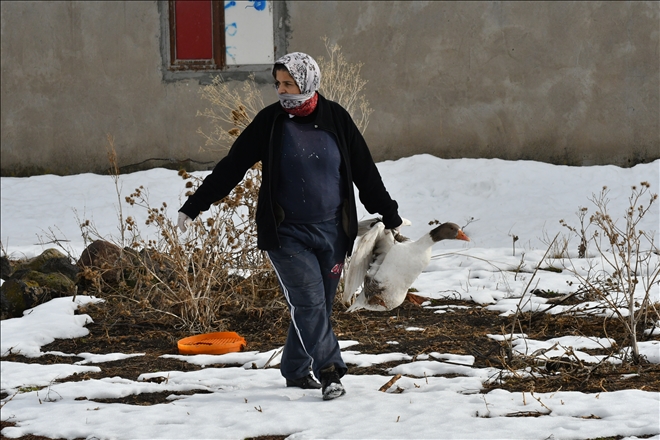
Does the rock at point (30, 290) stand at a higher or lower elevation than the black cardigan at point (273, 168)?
lower

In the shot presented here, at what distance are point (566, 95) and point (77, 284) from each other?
701 centimetres

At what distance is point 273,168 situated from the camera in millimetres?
4062

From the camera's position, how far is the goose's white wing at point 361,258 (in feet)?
16.4

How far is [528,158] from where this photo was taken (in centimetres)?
1127

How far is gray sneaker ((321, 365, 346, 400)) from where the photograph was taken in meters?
4.09

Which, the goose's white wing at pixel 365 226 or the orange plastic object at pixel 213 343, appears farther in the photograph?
the orange plastic object at pixel 213 343

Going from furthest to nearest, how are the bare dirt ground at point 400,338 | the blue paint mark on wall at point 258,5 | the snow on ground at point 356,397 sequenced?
the blue paint mark on wall at point 258,5
the bare dirt ground at point 400,338
the snow on ground at point 356,397

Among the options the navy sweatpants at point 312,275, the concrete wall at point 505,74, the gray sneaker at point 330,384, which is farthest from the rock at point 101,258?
the concrete wall at point 505,74

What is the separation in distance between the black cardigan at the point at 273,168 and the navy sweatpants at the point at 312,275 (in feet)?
0.24

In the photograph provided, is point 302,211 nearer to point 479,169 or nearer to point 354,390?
point 354,390

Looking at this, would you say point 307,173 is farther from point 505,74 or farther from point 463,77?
point 505,74

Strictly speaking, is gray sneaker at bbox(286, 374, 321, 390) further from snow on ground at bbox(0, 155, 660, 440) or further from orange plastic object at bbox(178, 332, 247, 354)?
orange plastic object at bbox(178, 332, 247, 354)

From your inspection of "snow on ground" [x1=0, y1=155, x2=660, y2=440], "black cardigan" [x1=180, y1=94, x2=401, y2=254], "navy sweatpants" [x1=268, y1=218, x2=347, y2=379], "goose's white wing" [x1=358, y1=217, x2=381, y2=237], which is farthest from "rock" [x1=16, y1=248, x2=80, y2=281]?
"navy sweatpants" [x1=268, y1=218, x2=347, y2=379]

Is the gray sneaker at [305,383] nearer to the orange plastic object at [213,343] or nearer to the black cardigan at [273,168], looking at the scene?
the black cardigan at [273,168]
